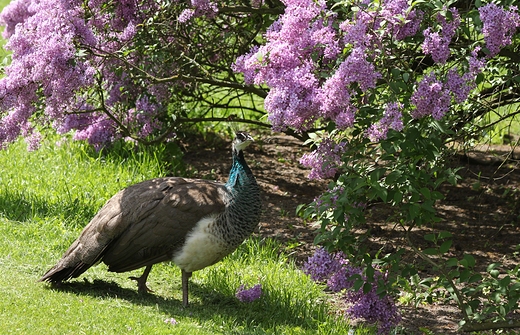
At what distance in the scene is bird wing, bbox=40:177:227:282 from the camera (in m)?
5.60

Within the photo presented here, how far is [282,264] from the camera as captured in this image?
6.54 meters

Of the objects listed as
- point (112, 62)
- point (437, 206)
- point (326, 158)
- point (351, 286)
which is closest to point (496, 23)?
point (326, 158)

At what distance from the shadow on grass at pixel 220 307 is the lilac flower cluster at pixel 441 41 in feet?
7.17

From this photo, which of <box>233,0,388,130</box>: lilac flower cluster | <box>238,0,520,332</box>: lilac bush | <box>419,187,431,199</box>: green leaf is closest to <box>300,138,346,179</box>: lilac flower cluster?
<box>238,0,520,332</box>: lilac bush

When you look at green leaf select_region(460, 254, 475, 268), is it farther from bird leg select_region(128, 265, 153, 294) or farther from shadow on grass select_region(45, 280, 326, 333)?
bird leg select_region(128, 265, 153, 294)

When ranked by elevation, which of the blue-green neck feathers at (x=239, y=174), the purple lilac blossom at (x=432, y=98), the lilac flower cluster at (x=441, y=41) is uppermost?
the lilac flower cluster at (x=441, y=41)

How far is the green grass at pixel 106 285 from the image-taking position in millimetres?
5070

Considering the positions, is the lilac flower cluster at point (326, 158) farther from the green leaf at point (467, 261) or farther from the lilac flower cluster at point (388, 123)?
the green leaf at point (467, 261)

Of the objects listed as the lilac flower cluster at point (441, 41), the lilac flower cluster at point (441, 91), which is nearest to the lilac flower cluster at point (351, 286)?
the lilac flower cluster at point (441, 91)

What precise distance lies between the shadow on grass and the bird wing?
24 centimetres

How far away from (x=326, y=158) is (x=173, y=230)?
1.35 metres

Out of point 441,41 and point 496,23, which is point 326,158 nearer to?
point 441,41

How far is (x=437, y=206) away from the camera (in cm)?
826

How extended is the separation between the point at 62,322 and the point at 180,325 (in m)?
0.76
